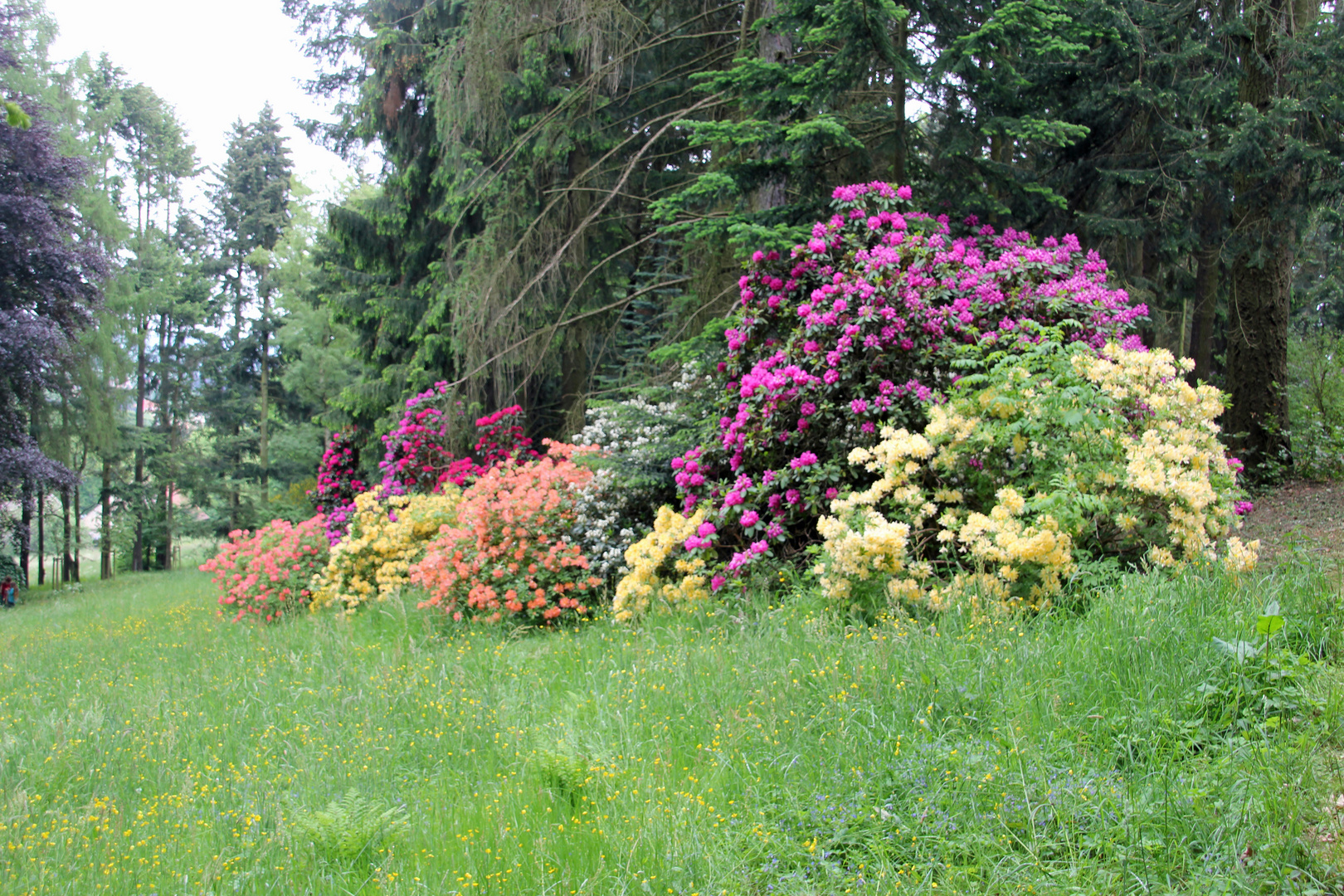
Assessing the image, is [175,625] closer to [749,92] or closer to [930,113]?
[749,92]

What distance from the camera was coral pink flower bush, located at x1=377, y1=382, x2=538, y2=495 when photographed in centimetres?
1019

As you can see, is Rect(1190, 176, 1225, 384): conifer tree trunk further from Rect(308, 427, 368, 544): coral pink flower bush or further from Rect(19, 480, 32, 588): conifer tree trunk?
Rect(19, 480, 32, 588): conifer tree trunk

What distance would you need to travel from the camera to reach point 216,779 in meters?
3.56

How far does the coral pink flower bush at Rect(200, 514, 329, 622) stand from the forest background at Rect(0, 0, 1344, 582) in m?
2.48

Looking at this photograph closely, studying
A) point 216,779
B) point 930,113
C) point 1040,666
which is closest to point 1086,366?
point 1040,666

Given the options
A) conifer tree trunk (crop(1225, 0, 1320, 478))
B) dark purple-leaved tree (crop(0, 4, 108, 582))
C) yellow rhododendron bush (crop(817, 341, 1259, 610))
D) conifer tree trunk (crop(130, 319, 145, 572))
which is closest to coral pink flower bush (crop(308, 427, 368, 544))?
dark purple-leaved tree (crop(0, 4, 108, 582))

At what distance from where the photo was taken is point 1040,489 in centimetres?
418

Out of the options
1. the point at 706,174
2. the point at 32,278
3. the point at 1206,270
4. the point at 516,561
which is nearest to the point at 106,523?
the point at 32,278

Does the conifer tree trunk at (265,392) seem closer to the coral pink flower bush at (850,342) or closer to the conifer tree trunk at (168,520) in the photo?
the conifer tree trunk at (168,520)

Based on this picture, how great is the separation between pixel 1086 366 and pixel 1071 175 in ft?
17.0

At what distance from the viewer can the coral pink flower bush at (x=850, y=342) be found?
513cm

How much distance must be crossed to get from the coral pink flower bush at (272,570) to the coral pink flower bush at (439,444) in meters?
1.13

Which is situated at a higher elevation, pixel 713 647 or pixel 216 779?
pixel 713 647

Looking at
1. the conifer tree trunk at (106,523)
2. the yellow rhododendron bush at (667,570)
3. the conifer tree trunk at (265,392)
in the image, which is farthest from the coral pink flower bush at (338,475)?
the conifer tree trunk at (265,392)
